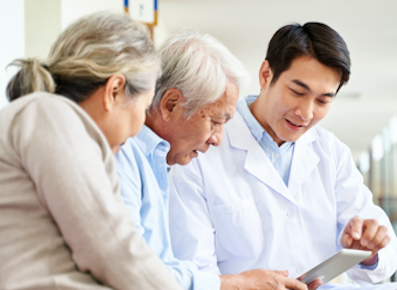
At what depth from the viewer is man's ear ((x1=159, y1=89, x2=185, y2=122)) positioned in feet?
4.32

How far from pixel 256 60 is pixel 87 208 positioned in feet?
18.5

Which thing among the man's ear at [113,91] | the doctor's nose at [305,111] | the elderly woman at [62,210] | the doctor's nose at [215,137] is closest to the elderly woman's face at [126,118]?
the man's ear at [113,91]

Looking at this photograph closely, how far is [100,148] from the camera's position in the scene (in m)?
0.83

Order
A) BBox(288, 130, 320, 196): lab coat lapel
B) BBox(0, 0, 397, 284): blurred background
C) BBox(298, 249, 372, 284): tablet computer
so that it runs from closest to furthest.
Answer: BBox(298, 249, 372, 284): tablet computer → BBox(288, 130, 320, 196): lab coat lapel → BBox(0, 0, 397, 284): blurred background

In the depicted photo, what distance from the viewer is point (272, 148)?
5.98 ft

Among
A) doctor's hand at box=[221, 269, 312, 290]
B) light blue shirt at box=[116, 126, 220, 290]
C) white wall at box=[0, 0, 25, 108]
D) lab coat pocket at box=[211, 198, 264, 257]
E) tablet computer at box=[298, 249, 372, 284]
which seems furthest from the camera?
lab coat pocket at box=[211, 198, 264, 257]

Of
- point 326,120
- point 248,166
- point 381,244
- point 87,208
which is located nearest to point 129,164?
point 87,208

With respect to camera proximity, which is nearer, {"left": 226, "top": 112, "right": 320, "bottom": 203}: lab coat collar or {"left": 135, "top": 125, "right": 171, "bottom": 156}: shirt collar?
{"left": 135, "top": 125, "right": 171, "bottom": 156}: shirt collar

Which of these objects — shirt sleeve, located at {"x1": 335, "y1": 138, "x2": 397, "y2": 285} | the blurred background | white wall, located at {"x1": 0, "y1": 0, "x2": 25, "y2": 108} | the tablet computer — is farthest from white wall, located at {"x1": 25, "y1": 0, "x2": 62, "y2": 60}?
the tablet computer

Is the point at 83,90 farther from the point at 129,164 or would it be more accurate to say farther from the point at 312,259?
the point at 312,259

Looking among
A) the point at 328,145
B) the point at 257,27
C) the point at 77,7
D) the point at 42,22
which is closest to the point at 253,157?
the point at 328,145

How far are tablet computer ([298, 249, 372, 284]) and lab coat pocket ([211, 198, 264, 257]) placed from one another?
25cm

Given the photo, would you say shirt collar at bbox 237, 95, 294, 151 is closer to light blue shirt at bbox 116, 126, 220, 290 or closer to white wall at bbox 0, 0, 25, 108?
light blue shirt at bbox 116, 126, 220, 290

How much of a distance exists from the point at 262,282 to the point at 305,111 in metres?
0.66
